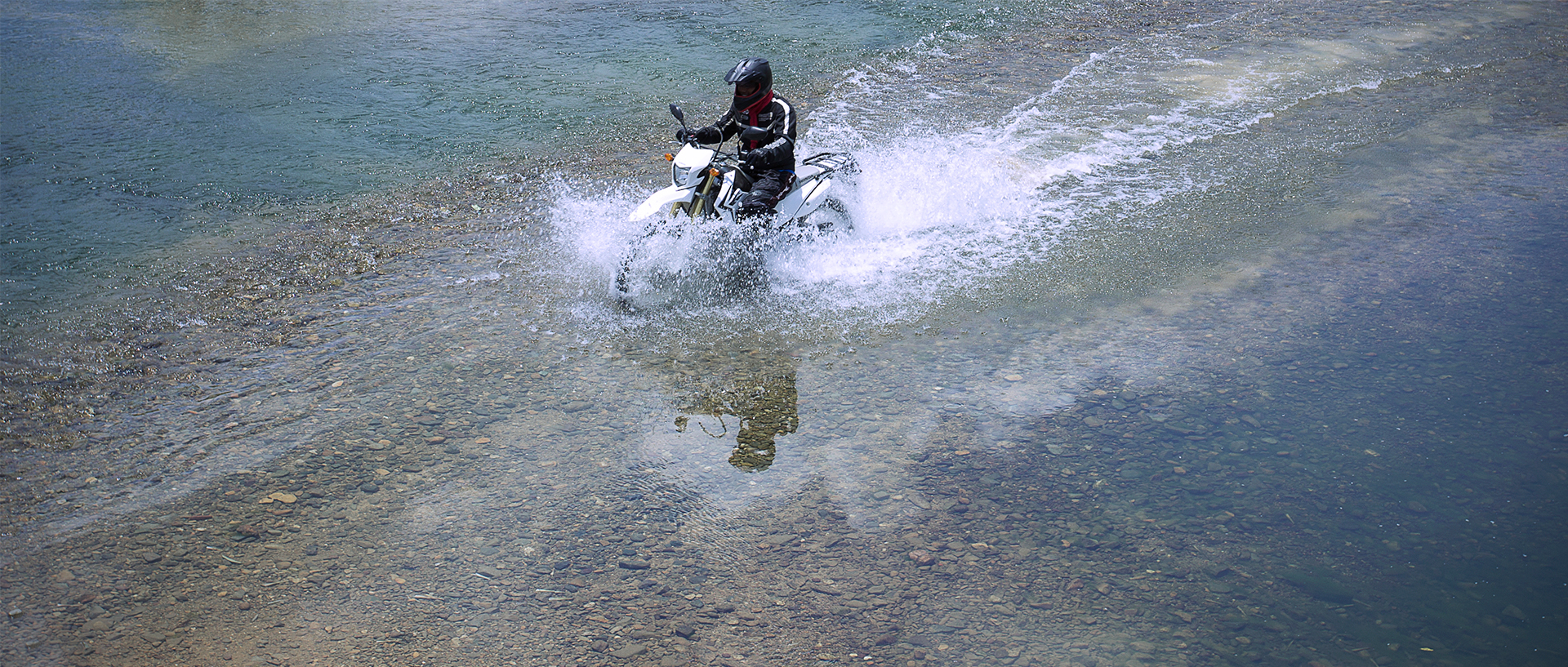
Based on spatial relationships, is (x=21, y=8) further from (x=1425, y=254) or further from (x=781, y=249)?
(x=1425, y=254)

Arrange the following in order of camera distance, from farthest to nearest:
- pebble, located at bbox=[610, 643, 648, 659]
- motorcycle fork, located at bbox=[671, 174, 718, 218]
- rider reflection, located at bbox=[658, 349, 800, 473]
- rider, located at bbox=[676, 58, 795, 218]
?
rider, located at bbox=[676, 58, 795, 218] → motorcycle fork, located at bbox=[671, 174, 718, 218] → rider reflection, located at bbox=[658, 349, 800, 473] → pebble, located at bbox=[610, 643, 648, 659]

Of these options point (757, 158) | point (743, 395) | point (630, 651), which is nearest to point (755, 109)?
point (757, 158)

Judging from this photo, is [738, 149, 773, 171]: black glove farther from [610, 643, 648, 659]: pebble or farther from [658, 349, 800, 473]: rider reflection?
[610, 643, 648, 659]: pebble

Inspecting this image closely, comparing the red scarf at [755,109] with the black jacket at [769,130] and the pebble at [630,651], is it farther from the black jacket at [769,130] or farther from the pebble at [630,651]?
the pebble at [630,651]

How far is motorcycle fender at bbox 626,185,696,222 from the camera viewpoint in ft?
23.3

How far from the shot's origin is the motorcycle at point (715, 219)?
717 centimetres

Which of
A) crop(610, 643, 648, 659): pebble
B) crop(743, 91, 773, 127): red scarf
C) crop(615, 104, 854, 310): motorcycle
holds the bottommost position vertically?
crop(610, 643, 648, 659): pebble

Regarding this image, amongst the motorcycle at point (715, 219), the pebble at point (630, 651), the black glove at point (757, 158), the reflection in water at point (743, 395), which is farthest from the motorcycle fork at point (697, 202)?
the pebble at point (630, 651)

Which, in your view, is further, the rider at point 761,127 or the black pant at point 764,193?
the black pant at point 764,193

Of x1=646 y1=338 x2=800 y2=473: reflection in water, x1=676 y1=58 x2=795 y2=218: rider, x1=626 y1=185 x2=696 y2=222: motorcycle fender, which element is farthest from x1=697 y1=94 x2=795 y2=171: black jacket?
x1=646 y1=338 x2=800 y2=473: reflection in water

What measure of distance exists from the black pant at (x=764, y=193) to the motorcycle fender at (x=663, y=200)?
607mm

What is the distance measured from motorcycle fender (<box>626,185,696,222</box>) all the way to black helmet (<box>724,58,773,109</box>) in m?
0.86

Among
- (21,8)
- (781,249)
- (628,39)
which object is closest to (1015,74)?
(628,39)

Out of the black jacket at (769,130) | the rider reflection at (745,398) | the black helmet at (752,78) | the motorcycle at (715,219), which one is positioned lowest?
the rider reflection at (745,398)
